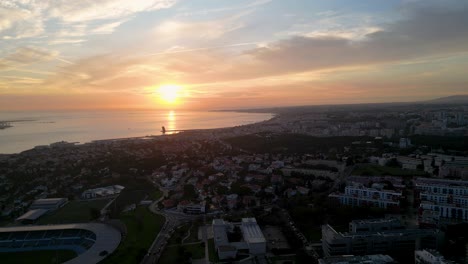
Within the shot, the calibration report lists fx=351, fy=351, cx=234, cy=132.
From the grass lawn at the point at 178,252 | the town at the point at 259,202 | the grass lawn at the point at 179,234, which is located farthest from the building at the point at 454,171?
the grass lawn at the point at 178,252

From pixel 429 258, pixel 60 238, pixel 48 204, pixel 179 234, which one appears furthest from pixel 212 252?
pixel 48 204

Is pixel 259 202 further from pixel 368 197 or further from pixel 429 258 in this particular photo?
pixel 429 258

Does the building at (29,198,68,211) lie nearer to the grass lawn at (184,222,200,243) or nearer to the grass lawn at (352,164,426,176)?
the grass lawn at (184,222,200,243)

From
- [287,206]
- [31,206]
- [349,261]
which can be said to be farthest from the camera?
[31,206]

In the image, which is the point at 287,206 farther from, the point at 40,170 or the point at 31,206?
the point at 40,170

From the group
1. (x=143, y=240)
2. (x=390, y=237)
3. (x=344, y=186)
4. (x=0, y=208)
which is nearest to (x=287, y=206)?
(x=344, y=186)

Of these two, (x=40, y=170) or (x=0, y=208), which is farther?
(x=40, y=170)

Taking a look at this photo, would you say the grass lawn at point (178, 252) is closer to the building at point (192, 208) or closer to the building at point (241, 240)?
the building at point (241, 240)
